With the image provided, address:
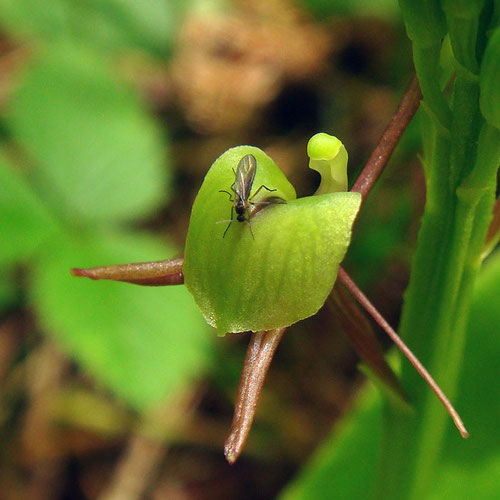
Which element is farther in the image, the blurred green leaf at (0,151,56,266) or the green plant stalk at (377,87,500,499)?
the blurred green leaf at (0,151,56,266)

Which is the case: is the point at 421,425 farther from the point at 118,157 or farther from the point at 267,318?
the point at 118,157

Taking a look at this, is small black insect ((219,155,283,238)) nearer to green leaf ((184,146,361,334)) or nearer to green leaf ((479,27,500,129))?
green leaf ((184,146,361,334))

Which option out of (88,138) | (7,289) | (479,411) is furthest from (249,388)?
(88,138)

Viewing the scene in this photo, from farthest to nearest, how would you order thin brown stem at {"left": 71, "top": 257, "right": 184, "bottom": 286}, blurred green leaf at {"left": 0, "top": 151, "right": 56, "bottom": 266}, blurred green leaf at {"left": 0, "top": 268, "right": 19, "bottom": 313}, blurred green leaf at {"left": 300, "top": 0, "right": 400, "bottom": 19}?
blurred green leaf at {"left": 300, "top": 0, "right": 400, "bottom": 19}, blurred green leaf at {"left": 0, "top": 268, "right": 19, "bottom": 313}, blurred green leaf at {"left": 0, "top": 151, "right": 56, "bottom": 266}, thin brown stem at {"left": 71, "top": 257, "right": 184, "bottom": 286}

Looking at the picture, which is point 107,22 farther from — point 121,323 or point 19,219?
point 121,323

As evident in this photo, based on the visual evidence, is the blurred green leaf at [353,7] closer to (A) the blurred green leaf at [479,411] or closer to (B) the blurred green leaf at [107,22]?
(B) the blurred green leaf at [107,22]

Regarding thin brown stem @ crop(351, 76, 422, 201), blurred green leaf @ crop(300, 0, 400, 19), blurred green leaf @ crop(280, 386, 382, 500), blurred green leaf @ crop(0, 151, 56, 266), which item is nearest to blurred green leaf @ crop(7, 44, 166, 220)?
blurred green leaf @ crop(0, 151, 56, 266)

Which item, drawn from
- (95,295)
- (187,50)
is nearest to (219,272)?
(95,295)
